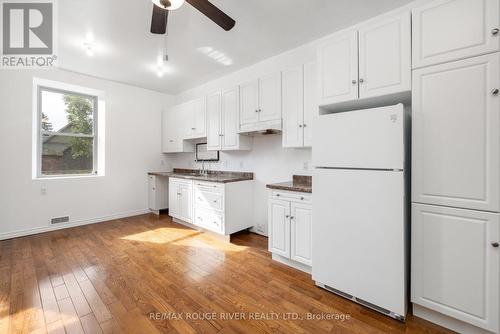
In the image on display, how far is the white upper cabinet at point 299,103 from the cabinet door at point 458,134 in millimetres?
1054

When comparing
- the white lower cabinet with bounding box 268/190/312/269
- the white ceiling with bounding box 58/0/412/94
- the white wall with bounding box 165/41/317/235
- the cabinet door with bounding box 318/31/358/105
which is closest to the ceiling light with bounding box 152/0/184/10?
the white ceiling with bounding box 58/0/412/94

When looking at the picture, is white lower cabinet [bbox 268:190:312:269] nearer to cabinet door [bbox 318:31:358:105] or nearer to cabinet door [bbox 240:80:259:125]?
cabinet door [bbox 318:31:358:105]

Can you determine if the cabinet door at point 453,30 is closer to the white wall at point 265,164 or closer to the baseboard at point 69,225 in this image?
the white wall at point 265,164

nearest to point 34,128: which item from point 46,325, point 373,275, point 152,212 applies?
point 152,212

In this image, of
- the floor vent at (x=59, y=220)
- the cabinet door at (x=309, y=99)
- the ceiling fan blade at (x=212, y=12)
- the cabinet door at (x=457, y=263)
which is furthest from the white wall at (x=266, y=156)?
the floor vent at (x=59, y=220)

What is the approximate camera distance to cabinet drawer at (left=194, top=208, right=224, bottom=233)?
3256mm

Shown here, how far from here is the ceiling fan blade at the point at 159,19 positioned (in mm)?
1706

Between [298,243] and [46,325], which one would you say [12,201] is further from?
[298,243]

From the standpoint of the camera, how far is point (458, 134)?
1499 mm

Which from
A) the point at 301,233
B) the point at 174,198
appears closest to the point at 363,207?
the point at 301,233

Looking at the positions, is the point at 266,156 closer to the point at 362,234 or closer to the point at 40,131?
the point at 362,234

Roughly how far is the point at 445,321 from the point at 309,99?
2.27 m

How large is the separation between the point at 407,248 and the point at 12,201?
16.6 feet

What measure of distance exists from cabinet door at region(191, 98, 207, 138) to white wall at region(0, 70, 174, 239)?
134cm
